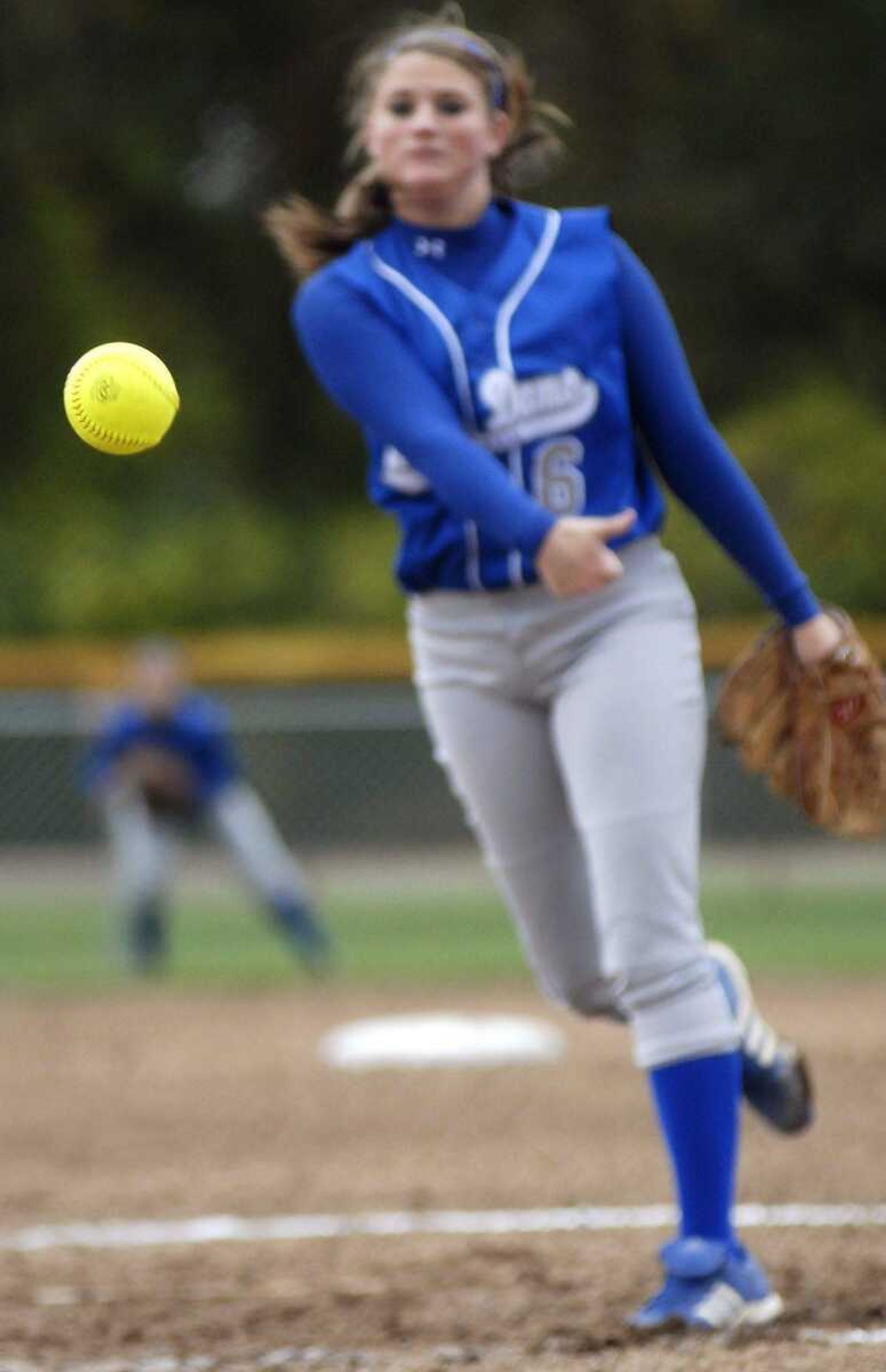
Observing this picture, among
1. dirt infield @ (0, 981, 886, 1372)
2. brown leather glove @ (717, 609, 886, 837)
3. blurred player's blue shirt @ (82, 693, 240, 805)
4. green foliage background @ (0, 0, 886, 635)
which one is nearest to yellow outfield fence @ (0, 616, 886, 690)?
green foliage background @ (0, 0, 886, 635)

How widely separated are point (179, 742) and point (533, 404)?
23.0ft

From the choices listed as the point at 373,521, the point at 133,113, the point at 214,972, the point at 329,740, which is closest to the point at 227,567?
the point at 373,521

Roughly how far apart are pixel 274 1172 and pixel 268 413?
1402 centimetres

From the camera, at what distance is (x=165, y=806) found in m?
10.2

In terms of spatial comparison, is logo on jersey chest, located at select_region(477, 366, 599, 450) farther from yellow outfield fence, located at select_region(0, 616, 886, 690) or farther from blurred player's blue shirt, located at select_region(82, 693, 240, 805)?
yellow outfield fence, located at select_region(0, 616, 886, 690)

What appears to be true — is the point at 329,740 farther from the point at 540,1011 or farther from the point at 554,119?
the point at 554,119

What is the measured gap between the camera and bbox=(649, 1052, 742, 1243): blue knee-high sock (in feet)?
10.8

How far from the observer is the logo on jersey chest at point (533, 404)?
3.35 metres

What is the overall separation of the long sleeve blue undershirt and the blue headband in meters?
0.32

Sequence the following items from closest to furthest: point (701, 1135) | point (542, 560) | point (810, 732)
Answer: point (542, 560)
point (701, 1135)
point (810, 732)

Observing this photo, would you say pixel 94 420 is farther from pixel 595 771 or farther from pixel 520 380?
pixel 595 771

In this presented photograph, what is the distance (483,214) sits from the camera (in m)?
3.52

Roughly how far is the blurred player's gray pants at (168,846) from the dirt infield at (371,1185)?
1131 mm

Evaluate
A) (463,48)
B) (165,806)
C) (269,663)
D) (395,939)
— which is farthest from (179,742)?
(463,48)
